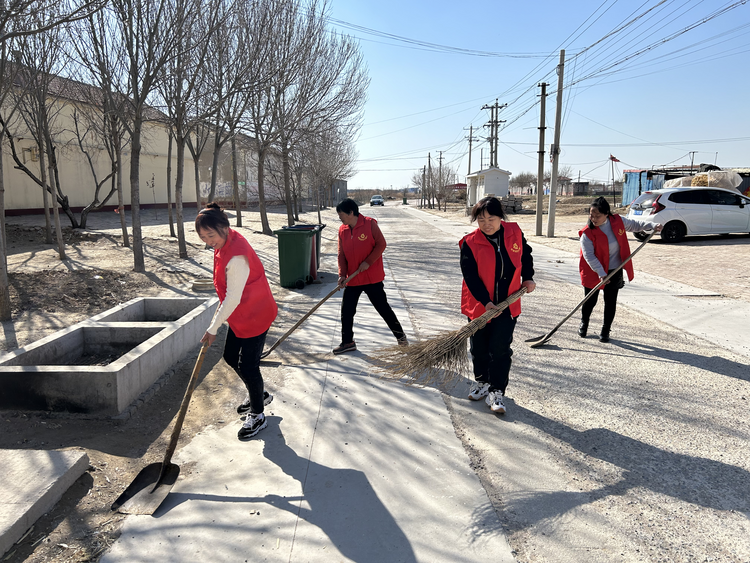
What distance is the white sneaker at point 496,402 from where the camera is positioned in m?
3.70

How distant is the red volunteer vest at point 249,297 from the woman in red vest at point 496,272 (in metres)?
1.46

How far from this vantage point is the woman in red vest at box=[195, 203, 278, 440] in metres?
3.11

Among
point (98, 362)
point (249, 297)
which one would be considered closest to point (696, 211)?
point (249, 297)

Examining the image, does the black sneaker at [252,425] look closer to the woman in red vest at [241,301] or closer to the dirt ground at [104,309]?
the woman in red vest at [241,301]

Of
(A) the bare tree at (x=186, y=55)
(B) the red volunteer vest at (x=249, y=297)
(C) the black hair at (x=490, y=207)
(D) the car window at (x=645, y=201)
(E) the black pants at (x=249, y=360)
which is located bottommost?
(E) the black pants at (x=249, y=360)

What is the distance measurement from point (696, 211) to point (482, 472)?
15.7 m

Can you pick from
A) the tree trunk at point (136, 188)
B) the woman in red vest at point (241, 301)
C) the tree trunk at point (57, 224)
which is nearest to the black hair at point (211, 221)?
the woman in red vest at point (241, 301)

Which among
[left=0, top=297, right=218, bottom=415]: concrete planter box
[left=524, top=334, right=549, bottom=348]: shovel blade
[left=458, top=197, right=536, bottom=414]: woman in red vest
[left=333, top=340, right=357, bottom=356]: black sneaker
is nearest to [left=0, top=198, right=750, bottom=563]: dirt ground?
[left=0, top=297, right=218, bottom=415]: concrete planter box

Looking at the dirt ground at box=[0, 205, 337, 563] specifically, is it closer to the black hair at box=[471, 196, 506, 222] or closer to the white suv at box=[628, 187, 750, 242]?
the black hair at box=[471, 196, 506, 222]

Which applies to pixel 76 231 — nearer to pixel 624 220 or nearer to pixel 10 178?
pixel 10 178

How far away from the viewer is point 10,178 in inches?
805

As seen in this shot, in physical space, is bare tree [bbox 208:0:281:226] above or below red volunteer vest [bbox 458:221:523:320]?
above

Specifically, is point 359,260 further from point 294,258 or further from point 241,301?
point 294,258

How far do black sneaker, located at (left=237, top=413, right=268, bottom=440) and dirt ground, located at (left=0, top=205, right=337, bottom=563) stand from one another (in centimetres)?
35
